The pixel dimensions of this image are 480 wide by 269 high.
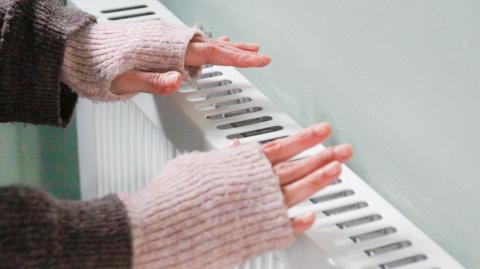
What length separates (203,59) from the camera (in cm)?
80

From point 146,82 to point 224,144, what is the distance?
0.09 m

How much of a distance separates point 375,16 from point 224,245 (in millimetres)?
219

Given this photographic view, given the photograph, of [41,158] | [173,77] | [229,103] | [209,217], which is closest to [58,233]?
[209,217]

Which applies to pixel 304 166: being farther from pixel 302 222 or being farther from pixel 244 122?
pixel 244 122

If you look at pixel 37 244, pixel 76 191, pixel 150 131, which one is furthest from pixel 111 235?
pixel 76 191

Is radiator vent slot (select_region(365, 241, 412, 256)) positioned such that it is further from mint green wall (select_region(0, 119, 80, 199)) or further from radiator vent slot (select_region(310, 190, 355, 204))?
mint green wall (select_region(0, 119, 80, 199))

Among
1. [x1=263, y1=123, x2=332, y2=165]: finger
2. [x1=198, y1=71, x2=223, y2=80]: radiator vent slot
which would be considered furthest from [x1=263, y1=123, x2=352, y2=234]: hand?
[x1=198, y1=71, x2=223, y2=80]: radiator vent slot

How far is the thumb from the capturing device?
745mm

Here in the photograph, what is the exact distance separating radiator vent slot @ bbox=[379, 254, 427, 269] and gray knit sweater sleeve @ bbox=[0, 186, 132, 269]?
189 millimetres

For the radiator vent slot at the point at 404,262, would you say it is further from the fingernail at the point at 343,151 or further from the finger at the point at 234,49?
the finger at the point at 234,49

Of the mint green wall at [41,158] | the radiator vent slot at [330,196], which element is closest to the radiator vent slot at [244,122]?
the radiator vent slot at [330,196]

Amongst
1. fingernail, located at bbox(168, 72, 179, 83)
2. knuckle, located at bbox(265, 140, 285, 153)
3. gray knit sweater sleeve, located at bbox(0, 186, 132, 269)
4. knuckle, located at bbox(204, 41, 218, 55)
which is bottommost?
gray knit sweater sleeve, located at bbox(0, 186, 132, 269)

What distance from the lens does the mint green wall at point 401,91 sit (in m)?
0.62

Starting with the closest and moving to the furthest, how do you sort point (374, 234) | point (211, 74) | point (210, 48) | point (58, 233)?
1. point (58, 233)
2. point (374, 234)
3. point (210, 48)
4. point (211, 74)
